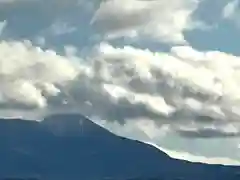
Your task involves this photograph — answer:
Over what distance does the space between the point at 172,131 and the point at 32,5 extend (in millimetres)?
1490

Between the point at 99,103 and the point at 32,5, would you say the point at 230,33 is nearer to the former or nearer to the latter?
the point at 99,103

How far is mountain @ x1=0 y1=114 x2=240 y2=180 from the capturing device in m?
4.67

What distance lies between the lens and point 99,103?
15.5 ft

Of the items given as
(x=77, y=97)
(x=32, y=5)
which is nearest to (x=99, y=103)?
(x=77, y=97)

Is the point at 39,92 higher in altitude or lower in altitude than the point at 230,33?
lower

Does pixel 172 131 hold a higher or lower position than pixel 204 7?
lower

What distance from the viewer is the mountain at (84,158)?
184 inches

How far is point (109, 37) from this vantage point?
479 cm

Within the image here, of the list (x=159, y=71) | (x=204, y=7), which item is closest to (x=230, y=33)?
(x=204, y=7)

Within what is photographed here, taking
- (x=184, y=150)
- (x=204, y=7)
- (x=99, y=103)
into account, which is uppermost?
(x=204, y=7)

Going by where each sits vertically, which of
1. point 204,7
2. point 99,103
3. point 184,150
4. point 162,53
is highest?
point 204,7

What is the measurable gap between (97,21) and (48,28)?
0.40m

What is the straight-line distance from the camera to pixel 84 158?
471 cm

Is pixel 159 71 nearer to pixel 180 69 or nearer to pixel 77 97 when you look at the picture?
pixel 180 69
